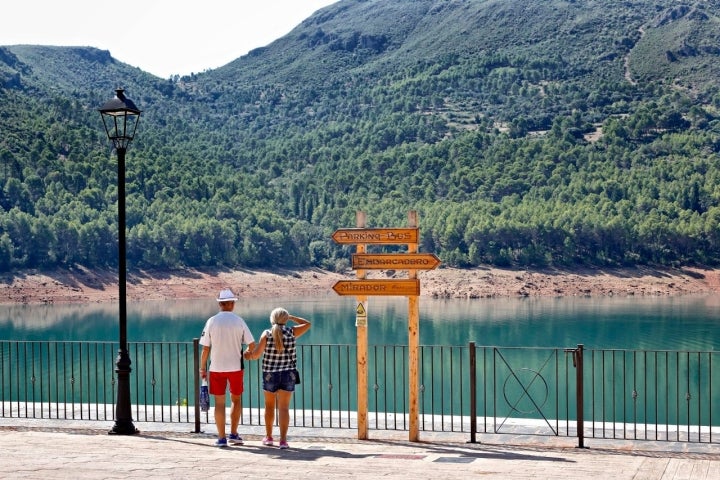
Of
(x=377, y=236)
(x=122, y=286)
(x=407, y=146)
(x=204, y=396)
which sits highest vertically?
(x=407, y=146)

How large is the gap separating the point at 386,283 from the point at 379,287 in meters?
0.12

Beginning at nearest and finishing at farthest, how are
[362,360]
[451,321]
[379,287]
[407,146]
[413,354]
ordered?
1. [413,354]
2. [379,287]
3. [362,360]
4. [451,321]
5. [407,146]

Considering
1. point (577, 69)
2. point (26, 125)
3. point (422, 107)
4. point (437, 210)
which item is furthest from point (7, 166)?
point (577, 69)

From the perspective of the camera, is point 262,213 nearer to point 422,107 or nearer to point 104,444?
point 422,107

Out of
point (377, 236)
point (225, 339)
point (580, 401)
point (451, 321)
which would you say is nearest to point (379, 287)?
point (377, 236)

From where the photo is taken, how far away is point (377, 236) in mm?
11586

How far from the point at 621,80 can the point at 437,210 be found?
55.8 meters

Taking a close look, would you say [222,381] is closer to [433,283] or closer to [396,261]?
[396,261]

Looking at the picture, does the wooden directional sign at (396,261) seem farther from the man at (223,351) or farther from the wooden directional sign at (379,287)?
the man at (223,351)

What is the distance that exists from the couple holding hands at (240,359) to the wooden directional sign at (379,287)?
1.03 meters

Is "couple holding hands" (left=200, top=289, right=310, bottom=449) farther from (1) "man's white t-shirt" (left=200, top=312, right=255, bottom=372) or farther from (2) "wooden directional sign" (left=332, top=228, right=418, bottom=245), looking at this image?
(2) "wooden directional sign" (left=332, top=228, right=418, bottom=245)

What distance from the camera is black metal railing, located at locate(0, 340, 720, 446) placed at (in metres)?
12.1

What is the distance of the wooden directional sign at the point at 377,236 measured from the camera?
11422mm

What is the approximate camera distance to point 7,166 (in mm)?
80875
